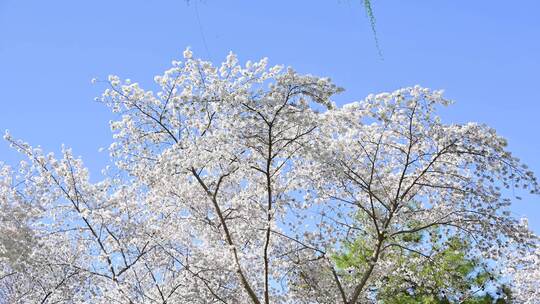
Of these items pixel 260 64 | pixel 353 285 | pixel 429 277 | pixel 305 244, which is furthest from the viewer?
pixel 429 277

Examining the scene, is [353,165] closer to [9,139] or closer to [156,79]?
[156,79]

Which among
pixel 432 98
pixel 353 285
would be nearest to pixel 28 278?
pixel 353 285

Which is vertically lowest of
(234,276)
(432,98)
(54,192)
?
(234,276)

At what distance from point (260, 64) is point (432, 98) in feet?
10.1

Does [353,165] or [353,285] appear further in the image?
[353,285]

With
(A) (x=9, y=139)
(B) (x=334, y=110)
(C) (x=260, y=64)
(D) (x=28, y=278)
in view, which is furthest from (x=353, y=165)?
(D) (x=28, y=278)

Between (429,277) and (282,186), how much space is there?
613cm

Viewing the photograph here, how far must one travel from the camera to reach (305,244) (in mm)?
11875

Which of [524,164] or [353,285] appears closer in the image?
[524,164]

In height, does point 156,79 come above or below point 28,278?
above

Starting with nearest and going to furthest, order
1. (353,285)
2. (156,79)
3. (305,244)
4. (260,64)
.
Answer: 1. (260,64)
2. (156,79)
3. (305,244)
4. (353,285)

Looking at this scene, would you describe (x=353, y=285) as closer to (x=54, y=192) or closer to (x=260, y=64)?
(x=260, y=64)

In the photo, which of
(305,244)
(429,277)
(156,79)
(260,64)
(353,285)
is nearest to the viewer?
(260,64)

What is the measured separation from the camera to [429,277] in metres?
15.6
